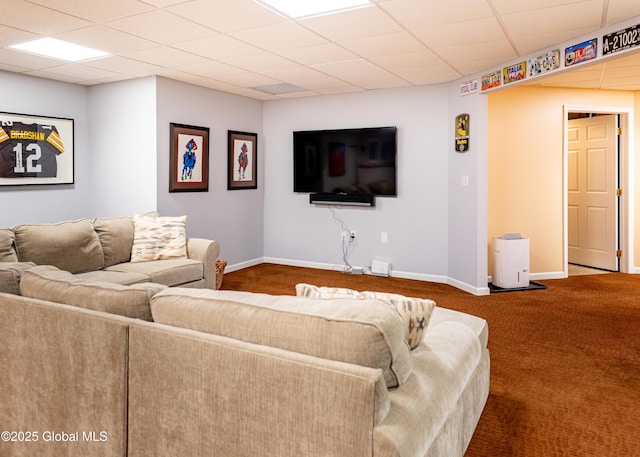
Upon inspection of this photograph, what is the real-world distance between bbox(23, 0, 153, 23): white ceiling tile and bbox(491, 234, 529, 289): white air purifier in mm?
4230

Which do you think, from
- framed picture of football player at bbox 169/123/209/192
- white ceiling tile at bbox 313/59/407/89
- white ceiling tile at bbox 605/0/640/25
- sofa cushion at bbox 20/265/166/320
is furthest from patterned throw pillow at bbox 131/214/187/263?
white ceiling tile at bbox 605/0/640/25

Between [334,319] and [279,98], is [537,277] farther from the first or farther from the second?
[334,319]

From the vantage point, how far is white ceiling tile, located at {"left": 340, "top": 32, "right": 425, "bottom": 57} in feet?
12.7

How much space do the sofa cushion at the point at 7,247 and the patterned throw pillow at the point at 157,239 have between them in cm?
100

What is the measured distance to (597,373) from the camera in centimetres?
310

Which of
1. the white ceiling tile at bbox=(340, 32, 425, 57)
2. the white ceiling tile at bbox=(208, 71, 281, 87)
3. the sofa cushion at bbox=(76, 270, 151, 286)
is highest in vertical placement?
the white ceiling tile at bbox=(208, 71, 281, 87)

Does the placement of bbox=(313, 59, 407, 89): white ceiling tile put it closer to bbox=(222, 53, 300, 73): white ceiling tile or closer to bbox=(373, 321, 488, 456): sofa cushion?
bbox=(222, 53, 300, 73): white ceiling tile

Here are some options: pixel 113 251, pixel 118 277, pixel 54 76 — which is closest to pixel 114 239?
pixel 113 251

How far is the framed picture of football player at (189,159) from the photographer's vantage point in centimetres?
541

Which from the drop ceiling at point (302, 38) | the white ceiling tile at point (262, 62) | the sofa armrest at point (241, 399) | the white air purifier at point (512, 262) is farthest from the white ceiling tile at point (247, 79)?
the sofa armrest at point (241, 399)

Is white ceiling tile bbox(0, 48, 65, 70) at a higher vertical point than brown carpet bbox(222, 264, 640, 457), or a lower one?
higher

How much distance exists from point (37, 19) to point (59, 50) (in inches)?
37.8

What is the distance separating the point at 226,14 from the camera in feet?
10.9

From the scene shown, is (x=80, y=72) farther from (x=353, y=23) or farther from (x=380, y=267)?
(x=380, y=267)
